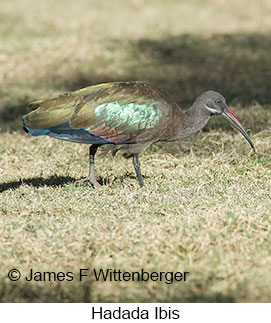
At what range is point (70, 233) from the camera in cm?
459

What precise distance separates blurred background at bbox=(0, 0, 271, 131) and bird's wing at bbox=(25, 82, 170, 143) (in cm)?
290

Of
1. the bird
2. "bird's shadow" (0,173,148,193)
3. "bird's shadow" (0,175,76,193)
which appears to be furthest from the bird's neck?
"bird's shadow" (0,175,76,193)

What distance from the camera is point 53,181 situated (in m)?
6.47

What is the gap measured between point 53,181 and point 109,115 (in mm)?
1248

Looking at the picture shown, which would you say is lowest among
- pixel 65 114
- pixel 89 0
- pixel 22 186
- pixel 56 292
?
pixel 89 0

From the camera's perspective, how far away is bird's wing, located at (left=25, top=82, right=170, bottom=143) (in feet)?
18.4

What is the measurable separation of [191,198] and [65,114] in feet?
4.59

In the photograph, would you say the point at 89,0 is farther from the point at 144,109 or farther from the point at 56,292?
the point at 56,292

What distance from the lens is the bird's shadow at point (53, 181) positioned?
6.21 meters

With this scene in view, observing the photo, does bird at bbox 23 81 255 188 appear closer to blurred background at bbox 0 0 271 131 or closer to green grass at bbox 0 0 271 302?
green grass at bbox 0 0 271 302

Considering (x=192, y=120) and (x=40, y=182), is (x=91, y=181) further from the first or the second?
(x=192, y=120)

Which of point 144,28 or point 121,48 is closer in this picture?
point 121,48

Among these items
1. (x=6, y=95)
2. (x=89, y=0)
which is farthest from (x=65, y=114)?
(x=89, y=0)
